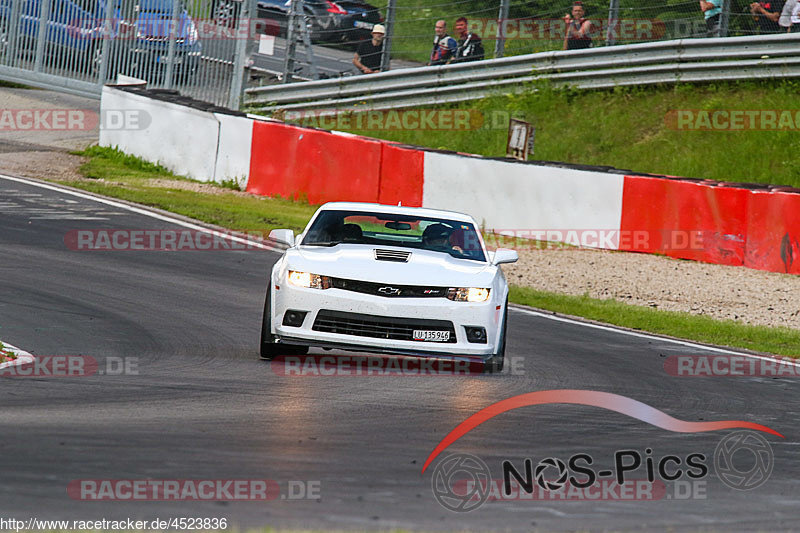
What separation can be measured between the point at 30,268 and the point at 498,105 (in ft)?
44.8

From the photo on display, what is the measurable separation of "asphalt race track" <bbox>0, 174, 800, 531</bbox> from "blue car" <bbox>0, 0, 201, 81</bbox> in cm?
1301

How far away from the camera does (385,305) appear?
9.08 m

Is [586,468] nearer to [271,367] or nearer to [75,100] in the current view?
[271,367]

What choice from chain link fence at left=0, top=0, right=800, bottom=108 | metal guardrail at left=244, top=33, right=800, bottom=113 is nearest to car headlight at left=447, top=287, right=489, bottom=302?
metal guardrail at left=244, top=33, right=800, bottom=113

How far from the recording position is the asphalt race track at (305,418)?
562cm

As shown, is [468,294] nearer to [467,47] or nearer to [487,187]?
[487,187]

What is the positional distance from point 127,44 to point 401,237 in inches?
672

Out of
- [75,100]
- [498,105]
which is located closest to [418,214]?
[498,105]

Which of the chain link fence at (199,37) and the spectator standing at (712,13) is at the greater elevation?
the spectator standing at (712,13)

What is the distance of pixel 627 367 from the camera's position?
35.2 ft

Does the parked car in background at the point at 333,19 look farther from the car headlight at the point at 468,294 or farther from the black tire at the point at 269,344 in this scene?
the car headlight at the point at 468,294

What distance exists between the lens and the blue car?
25.5m

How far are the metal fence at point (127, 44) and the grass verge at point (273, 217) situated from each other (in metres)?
2.92

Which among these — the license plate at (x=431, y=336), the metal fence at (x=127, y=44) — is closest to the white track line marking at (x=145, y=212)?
the metal fence at (x=127, y=44)
